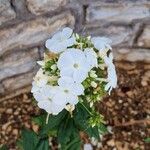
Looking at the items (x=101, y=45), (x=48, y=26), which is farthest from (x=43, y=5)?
(x=101, y=45)

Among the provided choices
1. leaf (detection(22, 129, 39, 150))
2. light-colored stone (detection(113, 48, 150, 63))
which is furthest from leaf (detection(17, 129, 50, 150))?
light-colored stone (detection(113, 48, 150, 63))

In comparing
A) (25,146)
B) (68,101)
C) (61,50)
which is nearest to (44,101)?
(68,101)

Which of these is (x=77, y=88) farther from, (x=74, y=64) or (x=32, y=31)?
(x=32, y=31)

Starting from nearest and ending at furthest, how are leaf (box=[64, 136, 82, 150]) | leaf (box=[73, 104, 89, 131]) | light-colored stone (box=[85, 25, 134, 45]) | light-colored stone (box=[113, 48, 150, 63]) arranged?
leaf (box=[73, 104, 89, 131])
leaf (box=[64, 136, 82, 150])
light-colored stone (box=[85, 25, 134, 45])
light-colored stone (box=[113, 48, 150, 63])

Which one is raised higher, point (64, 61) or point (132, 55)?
point (64, 61)

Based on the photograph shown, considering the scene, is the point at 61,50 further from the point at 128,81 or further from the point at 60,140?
the point at 128,81

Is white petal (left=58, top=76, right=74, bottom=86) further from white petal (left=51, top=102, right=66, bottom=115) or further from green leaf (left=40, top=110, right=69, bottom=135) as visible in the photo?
green leaf (left=40, top=110, right=69, bottom=135)

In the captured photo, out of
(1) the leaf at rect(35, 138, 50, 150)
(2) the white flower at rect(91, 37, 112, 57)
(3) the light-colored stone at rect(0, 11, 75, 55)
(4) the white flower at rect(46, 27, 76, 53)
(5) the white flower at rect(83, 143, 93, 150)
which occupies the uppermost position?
(4) the white flower at rect(46, 27, 76, 53)
